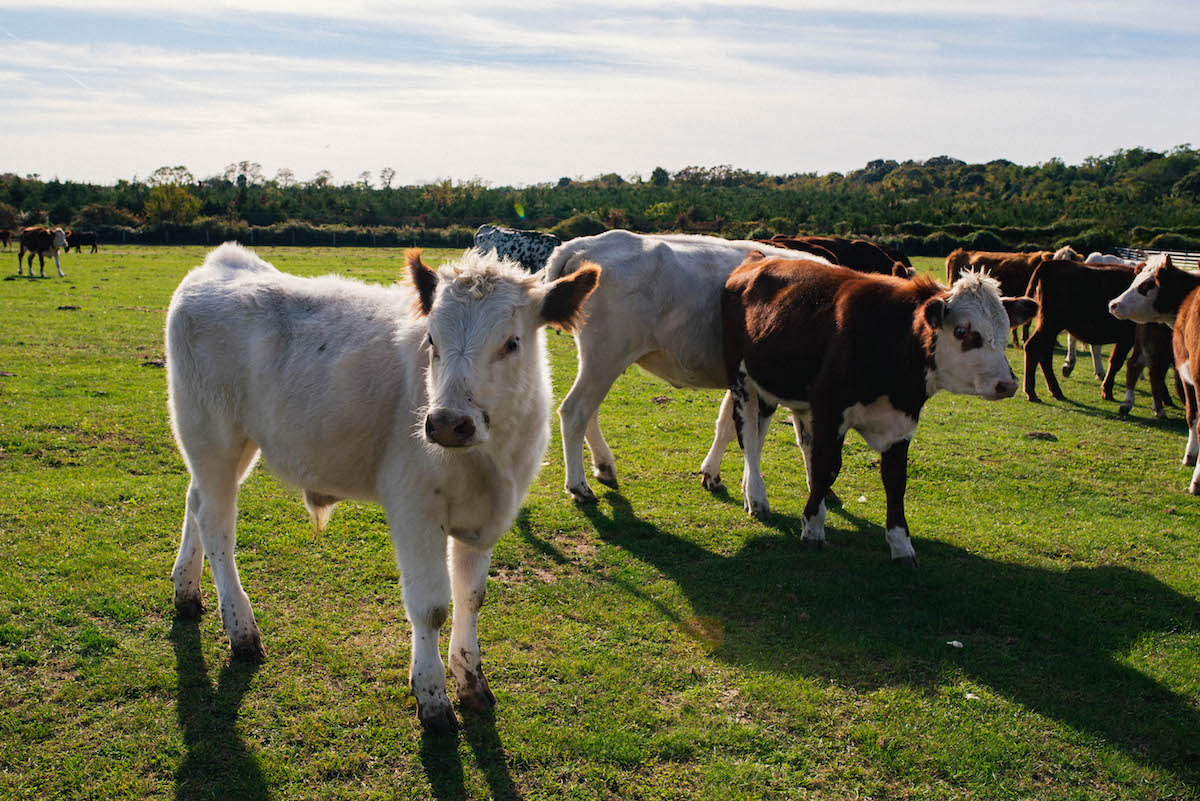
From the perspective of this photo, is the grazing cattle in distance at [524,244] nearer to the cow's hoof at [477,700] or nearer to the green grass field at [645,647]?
the green grass field at [645,647]

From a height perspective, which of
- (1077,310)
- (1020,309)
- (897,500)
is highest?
(1020,309)

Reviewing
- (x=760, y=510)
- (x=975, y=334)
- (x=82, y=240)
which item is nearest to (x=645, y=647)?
(x=760, y=510)

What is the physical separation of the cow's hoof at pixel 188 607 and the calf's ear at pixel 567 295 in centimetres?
318

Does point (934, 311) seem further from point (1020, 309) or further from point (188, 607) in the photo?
point (188, 607)

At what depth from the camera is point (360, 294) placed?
511 centimetres

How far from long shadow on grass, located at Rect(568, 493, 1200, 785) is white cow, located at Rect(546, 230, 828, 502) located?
4.27ft

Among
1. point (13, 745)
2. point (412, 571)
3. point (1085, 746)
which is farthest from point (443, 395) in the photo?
point (1085, 746)

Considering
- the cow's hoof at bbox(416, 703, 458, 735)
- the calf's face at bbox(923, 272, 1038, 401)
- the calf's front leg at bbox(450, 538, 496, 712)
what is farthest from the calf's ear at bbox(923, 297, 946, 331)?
the cow's hoof at bbox(416, 703, 458, 735)

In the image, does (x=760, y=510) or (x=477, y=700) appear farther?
(x=760, y=510)

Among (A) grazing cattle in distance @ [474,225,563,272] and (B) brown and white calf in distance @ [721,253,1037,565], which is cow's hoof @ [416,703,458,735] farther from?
(A) grazing cattle in distance @ [474,225,563,272]

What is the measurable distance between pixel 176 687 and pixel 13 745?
776 mm

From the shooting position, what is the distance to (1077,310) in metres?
13.5

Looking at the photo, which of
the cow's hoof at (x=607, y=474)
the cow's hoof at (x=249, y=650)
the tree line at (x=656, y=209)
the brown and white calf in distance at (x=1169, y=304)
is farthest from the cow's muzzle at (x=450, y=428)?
the tree line at (x=656, y=209)

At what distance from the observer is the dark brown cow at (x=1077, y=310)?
13359mm
